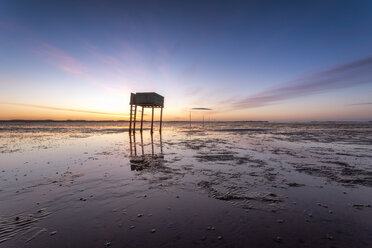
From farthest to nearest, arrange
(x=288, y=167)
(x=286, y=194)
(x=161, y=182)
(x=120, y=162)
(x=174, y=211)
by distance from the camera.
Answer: (x=120, y=162) → (x=288, y=167) → (x=161, y=182) → (x=286, y=194) → (x=174, y=211)

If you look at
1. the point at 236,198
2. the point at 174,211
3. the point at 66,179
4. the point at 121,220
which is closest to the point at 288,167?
the point at 236,198

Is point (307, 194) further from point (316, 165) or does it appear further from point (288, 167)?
point (316, 165)

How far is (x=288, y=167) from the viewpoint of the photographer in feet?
31.6

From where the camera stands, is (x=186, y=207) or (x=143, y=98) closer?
(x=186, y=207)

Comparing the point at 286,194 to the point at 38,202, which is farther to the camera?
the point at 286,194

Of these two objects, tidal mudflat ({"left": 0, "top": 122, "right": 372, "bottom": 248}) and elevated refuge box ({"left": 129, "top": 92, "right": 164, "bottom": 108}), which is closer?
tidal mudflat ({"left": 0, "top": 122, "right": 372, "bottom": 248})

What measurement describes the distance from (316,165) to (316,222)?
7.14m

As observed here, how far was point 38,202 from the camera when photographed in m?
5.41

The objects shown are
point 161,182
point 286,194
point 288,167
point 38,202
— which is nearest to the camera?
point 38,202

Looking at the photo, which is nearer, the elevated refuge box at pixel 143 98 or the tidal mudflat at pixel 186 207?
the tidal mudflat at pixel 186 207

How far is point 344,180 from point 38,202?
35.8ft

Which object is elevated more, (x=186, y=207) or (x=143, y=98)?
(x=143, y=98)

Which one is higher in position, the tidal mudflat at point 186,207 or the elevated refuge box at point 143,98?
Answer: the elevated refuge box at point 143,98

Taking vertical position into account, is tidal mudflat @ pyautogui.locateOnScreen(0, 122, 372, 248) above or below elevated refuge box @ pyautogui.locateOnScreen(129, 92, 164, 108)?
below
